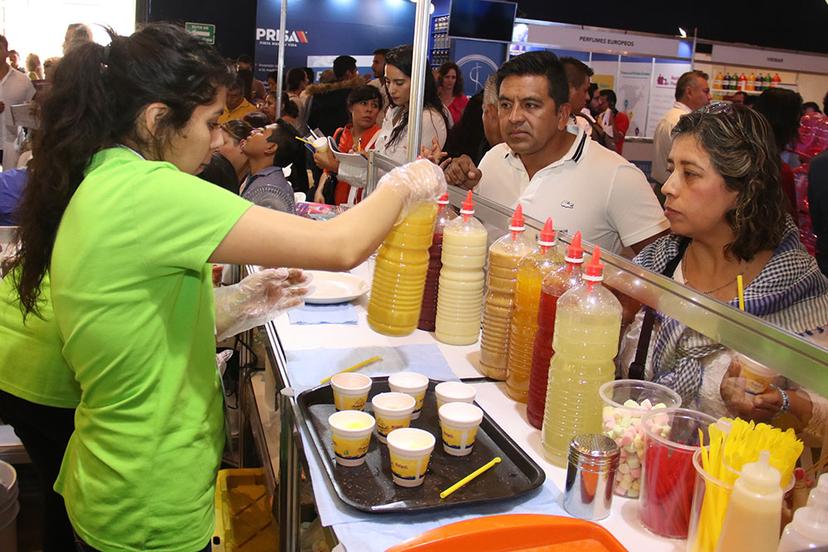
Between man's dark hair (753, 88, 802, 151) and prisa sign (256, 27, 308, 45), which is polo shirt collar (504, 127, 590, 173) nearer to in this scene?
man's dark hair (753, 88, 802, 151)

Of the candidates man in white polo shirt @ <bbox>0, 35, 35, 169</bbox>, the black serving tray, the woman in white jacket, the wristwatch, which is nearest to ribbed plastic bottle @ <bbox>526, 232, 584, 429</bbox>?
the black serving tray

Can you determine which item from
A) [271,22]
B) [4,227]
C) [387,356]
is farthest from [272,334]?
[271,22]

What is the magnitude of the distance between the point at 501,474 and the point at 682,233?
2.81ft

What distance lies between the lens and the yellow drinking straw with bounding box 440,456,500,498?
134 centimetres

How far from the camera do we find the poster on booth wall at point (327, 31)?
521 inches

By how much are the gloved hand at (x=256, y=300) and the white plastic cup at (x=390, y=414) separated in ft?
2.13

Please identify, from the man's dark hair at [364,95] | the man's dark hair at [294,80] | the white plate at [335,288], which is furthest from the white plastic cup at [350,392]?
the man's dark hair at [294,80]

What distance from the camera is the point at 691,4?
40.4ft

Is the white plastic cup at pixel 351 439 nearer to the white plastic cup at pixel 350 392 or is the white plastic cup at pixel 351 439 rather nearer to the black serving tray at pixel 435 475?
the black serving tray at pixel 435 475

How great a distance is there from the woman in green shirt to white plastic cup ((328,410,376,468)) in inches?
12.4

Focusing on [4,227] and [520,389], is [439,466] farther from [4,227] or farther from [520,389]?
[4,227]

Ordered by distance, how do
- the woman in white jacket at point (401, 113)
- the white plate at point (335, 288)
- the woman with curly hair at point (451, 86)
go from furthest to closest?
the woman with curly hair at point (451, 86), the woman in white jacket at point (401, 113), the white plate at point (335, 288)

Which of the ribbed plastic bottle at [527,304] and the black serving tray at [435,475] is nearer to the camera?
the black serving tray at [435,475]

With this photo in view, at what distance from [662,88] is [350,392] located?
10.5 metres
